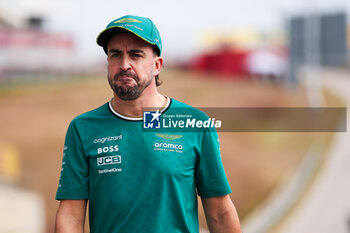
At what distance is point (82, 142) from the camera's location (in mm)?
2127

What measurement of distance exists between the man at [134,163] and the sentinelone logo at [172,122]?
0.04 meters

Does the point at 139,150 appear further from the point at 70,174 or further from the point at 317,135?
the point at 317,135

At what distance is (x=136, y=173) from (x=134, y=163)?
0.16 ft

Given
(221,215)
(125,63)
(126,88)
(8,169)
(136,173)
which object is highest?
(125,63)

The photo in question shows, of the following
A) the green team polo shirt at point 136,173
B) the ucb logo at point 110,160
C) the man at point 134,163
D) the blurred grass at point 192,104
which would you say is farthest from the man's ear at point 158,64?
the blurred grass at point 192,104

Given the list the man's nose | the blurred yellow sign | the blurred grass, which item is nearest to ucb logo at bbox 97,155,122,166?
the man's nose

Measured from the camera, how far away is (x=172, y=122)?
2193 millimetres

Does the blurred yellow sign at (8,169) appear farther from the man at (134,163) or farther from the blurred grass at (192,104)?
the man at (134,163)

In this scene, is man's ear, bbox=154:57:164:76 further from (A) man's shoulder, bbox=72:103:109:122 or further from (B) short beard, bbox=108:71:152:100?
(A) man's shoulder, bbox=72:103:109:122

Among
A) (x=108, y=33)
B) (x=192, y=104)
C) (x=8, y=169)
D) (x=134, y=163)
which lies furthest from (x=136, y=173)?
(x=192, y=104)

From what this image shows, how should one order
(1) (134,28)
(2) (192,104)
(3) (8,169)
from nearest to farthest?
(1) (134,28), (3) (8,169), (2) (192,104)

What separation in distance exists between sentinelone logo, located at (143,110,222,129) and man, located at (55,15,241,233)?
0.04 metres

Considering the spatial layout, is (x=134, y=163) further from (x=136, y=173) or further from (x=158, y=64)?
(x=158, y=64)

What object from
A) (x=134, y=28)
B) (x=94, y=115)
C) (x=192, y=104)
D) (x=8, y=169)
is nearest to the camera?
(x=134, y=28)
